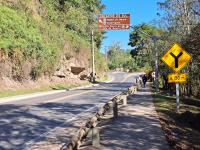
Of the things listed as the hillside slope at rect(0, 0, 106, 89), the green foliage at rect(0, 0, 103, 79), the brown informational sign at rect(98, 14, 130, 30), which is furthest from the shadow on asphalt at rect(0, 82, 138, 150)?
the brown informational sign at rect(98, 14, 130, 30)

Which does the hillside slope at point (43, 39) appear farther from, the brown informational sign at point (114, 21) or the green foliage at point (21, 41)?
the brown informational sign at point (114, 21)

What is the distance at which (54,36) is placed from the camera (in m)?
58.5

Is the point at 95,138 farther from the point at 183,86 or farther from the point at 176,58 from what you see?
the point at 183,86

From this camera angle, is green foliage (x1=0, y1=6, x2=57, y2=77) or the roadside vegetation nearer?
the roadside vegetation

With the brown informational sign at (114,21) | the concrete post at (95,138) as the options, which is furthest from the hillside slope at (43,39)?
the concrete post at (95,138)

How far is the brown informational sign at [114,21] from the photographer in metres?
47.7

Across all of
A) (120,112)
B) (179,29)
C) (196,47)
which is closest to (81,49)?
(179,29)

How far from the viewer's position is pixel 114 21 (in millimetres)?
48344

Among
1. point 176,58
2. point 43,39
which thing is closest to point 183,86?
point 43,39

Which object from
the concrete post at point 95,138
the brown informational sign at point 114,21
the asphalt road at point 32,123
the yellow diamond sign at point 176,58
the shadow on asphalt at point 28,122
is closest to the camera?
the concrete post at point 95,138

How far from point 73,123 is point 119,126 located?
107 inches

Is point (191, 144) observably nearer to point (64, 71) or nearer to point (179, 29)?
point (179, 29)

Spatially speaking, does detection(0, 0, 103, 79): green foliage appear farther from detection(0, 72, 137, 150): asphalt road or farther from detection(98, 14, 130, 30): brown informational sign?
detection(0, 72, 137, 150): asphalt road

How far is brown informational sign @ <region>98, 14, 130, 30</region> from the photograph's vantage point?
4772cm
